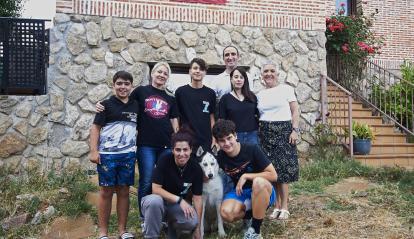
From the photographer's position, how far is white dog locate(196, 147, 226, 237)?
384cm

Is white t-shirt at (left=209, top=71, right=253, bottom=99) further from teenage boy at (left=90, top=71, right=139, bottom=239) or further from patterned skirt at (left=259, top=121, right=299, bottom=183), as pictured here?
teenage boy at (left=90, top=71, right=139, bottom=239)

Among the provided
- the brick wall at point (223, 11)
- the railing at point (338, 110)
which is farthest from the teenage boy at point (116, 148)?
the railing at point (338, 110)

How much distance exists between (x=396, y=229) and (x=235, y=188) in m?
1.78

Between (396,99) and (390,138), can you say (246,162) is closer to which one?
(390,138)

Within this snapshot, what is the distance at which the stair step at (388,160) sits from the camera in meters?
7.83

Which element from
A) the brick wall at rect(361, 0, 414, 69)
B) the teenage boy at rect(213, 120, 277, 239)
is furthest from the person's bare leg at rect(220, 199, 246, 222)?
the brick wall at rect(361, 0, 414, 69)

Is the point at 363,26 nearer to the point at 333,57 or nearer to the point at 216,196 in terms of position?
the point at 333,57

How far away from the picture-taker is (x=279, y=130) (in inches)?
179

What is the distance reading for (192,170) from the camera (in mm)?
3760

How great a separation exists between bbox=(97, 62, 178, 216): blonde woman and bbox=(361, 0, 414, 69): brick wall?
29.0 feet

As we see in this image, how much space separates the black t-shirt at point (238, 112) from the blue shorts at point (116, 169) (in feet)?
3.56

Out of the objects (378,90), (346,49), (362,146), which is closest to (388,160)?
(362,146)

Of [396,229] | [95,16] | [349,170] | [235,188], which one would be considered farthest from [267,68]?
[95,16]

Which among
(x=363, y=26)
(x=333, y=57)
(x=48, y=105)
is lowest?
(x=48, y=105)
